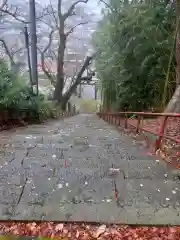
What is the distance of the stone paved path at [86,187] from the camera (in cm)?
193

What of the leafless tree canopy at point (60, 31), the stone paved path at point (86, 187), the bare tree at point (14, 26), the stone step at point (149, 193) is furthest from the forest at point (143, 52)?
the stone step at point (149, 193)

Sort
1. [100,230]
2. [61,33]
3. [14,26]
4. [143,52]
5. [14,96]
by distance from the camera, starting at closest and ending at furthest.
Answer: [100,230], [14,96], [143,52], [14,26], [61,33]

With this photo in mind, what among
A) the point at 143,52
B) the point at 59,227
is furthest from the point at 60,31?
the point at 59,227

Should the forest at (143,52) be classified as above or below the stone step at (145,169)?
above

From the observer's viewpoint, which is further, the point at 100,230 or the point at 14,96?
the point at 14,96

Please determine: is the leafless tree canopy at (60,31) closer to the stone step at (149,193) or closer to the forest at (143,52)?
the forest at (143,52)

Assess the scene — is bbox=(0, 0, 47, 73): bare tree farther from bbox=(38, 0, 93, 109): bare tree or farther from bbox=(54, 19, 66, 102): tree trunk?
bbox=(54, 19, 66, 102): tree trunk

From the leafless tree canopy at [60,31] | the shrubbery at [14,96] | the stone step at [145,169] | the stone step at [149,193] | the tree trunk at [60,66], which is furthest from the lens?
the tree trunk at [60,66]

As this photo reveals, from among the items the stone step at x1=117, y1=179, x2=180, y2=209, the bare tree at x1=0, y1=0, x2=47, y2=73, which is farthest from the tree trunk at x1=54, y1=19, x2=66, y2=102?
the stone step at x1=117, y1=179, x2=180, y2=209

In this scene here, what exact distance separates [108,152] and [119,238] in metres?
1.71

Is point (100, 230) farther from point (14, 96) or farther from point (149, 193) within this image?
point (14, 96)

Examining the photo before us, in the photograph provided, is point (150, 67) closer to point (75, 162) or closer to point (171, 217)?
point (75, 162)

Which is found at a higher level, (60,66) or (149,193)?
(60,66)

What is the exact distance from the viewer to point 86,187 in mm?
2297
